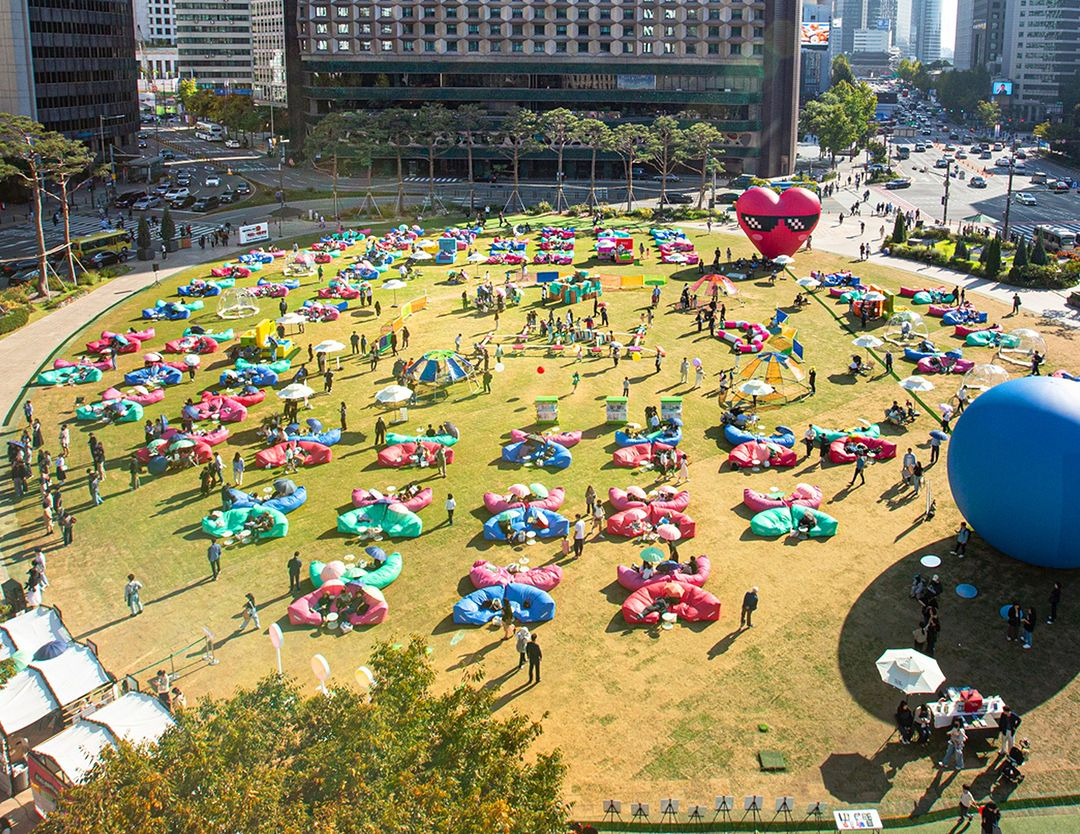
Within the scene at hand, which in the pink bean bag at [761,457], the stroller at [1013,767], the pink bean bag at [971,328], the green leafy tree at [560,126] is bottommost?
the stroller at [1013,767]

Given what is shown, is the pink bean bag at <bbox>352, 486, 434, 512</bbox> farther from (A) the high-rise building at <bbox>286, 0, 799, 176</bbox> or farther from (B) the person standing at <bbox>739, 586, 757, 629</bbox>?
(A) the high-rise building at <bbox>286, 0, 799, 176</bbox>

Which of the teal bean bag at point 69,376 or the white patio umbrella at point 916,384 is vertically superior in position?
the white patio umbrella at point 916,384

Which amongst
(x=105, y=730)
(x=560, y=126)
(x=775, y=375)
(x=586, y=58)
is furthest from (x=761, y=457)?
(x=586, y=58)

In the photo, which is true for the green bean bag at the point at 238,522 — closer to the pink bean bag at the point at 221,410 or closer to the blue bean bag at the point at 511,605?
the blue bean bag at the point at 511,605

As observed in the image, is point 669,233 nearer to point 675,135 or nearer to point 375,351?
point 675,135

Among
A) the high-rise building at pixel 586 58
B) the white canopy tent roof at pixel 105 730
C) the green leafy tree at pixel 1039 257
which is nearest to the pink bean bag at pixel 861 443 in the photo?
the white canopy tent roof at pixel 105 730

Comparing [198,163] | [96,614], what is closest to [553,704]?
[96,614]

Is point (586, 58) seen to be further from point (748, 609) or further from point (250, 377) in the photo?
point (748, 609)

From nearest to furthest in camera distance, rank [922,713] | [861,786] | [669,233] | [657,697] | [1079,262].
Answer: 1. [861,786]
2. [922,713]
3. [657,697]
4. [1079,262]
5. [669,233]
